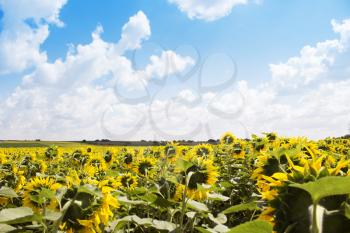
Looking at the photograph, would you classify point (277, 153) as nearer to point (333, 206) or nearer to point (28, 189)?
point (333, 206)

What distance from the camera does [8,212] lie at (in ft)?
6.98

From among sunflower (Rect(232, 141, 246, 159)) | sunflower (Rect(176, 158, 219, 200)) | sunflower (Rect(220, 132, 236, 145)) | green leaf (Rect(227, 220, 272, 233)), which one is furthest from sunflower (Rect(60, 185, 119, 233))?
sunflower (Rect(220, 132, 236, 145))

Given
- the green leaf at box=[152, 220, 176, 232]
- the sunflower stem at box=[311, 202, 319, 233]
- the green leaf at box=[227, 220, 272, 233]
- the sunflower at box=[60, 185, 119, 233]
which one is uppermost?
the sunflower stem at box=[311, 202, 319, 233]

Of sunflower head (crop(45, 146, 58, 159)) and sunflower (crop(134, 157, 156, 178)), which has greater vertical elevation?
sunflower head (crop(45, 146, 58, 159))

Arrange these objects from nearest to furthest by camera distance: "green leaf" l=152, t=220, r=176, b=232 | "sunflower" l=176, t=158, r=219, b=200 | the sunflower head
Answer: "green leaf" l=152, t=220, r=176, b=232 → "sunflower" l=176, t=158, r=219, b=200 → the sunflower head

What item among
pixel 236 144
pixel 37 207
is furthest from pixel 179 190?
pixel 236 144

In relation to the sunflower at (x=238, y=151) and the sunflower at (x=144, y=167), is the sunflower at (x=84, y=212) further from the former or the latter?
the sunflower at (x=238, y=151)

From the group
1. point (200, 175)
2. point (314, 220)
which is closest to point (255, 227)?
point (314, 220)

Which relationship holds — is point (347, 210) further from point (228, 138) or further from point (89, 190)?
point (228, 138)

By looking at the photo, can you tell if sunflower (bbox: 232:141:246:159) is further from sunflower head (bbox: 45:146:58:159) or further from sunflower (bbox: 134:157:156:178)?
sunflower head (bbox: 45:146:58:159)

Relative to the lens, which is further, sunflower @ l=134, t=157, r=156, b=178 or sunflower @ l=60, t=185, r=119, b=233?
sunflower @ l=134, t=157, r=156, b=178

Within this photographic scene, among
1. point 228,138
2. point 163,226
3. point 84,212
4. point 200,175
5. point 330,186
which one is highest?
point 228,138

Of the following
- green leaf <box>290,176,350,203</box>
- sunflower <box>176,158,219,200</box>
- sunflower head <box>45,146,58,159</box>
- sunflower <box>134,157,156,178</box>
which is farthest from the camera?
sunflower head <box>45,146,58,159</box>

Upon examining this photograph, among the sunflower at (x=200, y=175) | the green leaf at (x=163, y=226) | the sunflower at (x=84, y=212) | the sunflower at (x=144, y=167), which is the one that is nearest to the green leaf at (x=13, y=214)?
the sunflower at (x=84, y=212)
